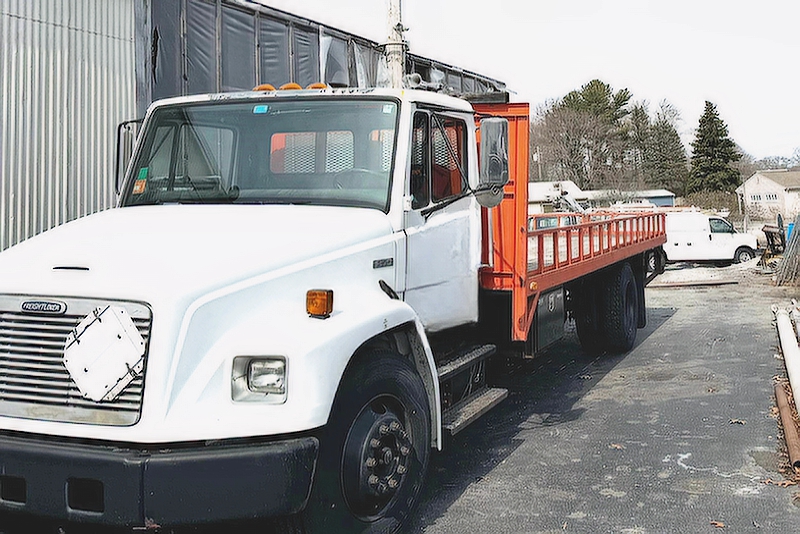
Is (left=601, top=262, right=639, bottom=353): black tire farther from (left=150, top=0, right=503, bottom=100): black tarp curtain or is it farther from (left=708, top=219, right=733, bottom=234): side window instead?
(left=708, top=219, right=733, bottom=234): side window

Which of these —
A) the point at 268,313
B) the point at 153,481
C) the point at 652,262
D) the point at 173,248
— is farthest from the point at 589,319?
the point at 153,481

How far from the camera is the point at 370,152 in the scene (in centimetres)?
490

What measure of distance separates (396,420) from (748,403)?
4591mm

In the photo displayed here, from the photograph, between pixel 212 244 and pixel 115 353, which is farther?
pixel 212 244

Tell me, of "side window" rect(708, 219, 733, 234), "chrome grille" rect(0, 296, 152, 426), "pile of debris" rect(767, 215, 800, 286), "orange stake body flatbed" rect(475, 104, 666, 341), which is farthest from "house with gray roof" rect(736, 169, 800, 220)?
"chrome grille" rect(0, 296, 152, 426)

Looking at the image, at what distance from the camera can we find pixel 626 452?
6148 mm

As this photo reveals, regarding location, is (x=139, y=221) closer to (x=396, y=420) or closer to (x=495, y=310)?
(x=396, y=420)

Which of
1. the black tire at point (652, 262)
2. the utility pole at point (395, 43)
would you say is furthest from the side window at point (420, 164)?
the utility pole at point (395, 43)

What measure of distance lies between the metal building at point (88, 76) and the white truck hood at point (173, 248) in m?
3.49

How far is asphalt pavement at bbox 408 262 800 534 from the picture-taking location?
4.88 m

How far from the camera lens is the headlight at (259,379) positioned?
11.6 ft

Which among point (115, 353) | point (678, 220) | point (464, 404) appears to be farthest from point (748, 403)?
point (678, 220)

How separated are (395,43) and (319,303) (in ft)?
31.8

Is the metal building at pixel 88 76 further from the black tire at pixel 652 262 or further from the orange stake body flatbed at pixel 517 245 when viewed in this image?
the black tire at pixel 652 262
